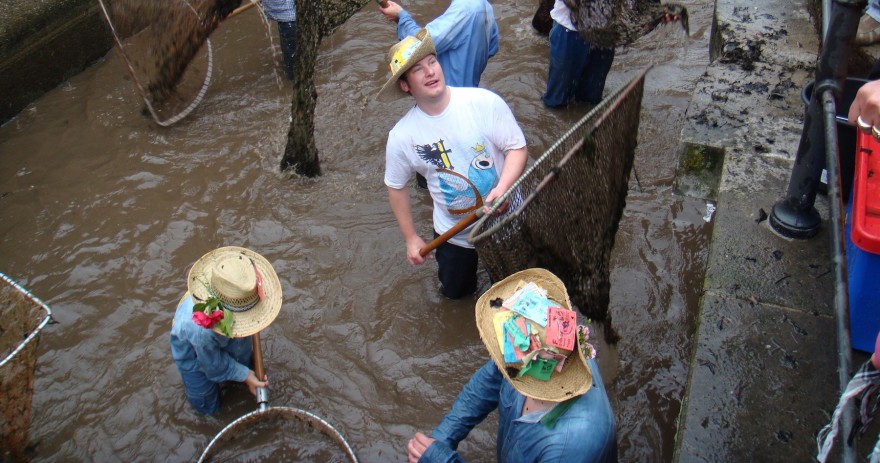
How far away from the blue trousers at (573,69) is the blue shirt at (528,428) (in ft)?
11.6

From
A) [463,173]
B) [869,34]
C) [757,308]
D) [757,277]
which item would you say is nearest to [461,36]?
[463,173]

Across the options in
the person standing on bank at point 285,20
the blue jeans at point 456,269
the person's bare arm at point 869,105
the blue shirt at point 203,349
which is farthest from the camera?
the person standing on bank at point 285,20

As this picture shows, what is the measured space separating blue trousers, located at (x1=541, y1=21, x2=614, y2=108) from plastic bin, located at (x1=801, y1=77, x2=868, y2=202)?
6.63ft

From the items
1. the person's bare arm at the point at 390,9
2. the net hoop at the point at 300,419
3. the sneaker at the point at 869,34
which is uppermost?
the person's bare arm at the point at 390,9

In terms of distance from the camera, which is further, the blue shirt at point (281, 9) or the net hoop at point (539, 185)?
the blue shirt at point (281, 9)

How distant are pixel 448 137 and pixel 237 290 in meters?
1.34

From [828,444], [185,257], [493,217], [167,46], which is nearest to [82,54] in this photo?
[167,46]

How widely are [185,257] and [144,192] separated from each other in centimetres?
91

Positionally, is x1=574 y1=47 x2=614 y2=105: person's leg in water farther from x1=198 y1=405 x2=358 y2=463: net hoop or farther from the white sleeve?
x1=198 y1=405 x2=358 y2=463: net hoop

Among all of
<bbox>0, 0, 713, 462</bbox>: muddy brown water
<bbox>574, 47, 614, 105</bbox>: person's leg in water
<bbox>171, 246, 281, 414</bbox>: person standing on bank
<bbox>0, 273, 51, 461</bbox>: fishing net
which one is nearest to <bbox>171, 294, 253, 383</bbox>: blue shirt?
<bbox>171, 246, 281, 414</bbox>: person standing on bank

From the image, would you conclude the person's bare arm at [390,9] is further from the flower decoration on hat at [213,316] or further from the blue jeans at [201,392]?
the blue jeans at [201,392]

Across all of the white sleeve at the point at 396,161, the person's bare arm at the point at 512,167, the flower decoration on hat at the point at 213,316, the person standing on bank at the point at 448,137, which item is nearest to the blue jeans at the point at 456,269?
the person standing on bank at the point at 448,137

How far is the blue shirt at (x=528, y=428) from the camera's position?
8.05ft

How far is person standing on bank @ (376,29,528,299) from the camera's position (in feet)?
11.2
